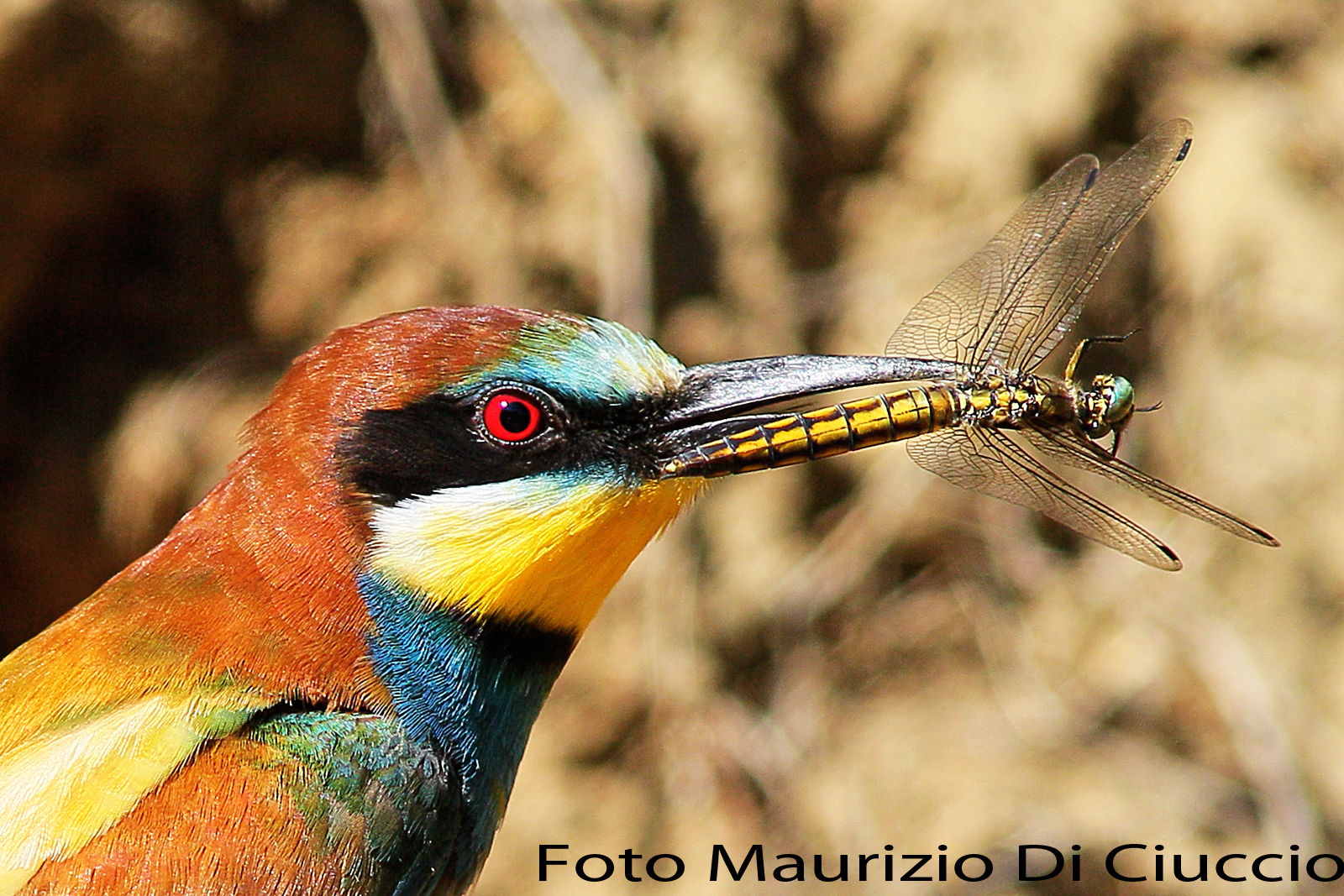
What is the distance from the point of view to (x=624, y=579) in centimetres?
302

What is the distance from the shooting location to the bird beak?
1.53m

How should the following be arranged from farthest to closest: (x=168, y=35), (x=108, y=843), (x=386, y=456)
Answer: (x=168, y=35)
(x=386, y=456)
(x=108, y=843)

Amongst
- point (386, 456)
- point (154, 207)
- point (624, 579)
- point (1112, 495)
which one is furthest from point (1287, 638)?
point (154, 207)

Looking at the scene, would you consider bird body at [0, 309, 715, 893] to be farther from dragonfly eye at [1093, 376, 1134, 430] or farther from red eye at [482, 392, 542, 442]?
dragonfly eye at [1093, 376, 1134, 430]

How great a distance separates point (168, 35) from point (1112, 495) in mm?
2220

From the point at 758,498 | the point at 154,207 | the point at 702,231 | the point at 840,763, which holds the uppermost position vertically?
the point at 702,231

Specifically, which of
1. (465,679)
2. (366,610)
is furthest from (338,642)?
(465,679)

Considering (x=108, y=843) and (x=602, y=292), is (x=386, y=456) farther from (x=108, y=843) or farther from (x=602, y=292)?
(x=602, y=292)

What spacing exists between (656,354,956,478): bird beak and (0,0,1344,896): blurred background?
1.32 meters

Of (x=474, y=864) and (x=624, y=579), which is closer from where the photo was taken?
(x=474, y=864)

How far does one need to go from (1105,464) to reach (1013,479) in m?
0.11

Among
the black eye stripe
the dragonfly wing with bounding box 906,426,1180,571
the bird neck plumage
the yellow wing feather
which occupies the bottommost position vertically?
the yellow wing feather

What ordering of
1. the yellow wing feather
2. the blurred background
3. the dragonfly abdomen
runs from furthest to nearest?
the blurred background → the dragonfly abdomen → the yellow wing feather

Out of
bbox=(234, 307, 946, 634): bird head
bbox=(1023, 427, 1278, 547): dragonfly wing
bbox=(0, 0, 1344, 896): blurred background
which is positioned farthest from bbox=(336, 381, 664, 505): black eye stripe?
bbox=(0, 0, 1344, 896): blurred background
